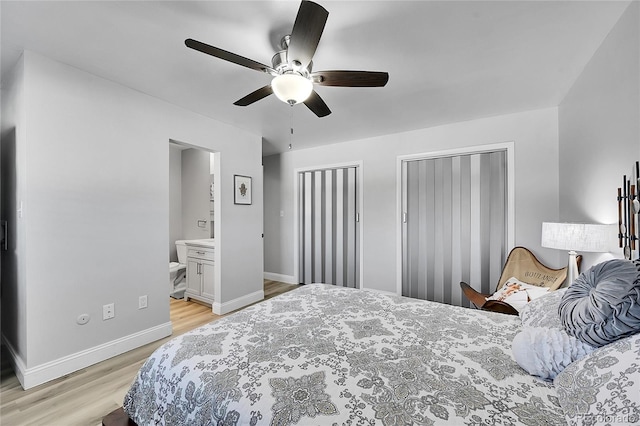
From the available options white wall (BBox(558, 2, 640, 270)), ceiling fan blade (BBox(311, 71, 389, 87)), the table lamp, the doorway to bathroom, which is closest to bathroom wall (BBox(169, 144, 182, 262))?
the doorway to bathroom

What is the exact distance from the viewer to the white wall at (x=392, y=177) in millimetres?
2994

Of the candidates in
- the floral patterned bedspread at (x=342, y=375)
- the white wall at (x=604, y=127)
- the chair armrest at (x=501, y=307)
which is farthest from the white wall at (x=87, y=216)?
the white wall at (x=604, y=127)

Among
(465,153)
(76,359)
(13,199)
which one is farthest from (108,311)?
(465,153)

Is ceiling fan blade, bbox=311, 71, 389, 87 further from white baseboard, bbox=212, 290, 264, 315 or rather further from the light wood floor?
white baseboard, bbox=212, 290, 264, 315

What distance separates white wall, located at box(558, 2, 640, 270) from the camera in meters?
1.47

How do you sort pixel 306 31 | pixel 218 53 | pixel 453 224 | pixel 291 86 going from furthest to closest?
pixel 453 224, pixel 291 86, pixel 218 53, pixel 306 31

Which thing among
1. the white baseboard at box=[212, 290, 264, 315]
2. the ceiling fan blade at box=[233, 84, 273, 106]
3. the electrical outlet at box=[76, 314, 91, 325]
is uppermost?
the ceiling fan blade at box=[233, 84, 273, 106]

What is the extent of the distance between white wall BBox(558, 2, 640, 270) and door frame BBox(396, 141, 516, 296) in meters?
0.54

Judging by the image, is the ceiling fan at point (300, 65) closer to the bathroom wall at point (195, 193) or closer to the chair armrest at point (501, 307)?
the chair armrest at point (501, 307)

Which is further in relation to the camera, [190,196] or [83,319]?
[190,196]

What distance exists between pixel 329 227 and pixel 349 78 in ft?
9.95

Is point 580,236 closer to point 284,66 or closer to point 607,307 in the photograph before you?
point 607,307

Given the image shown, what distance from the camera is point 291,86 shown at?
1636mm

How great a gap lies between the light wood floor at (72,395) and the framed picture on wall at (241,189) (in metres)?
1.93
